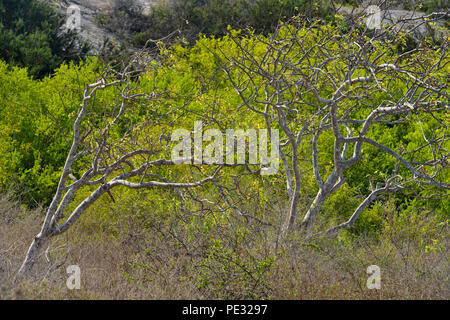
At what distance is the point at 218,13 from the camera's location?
28062 mm

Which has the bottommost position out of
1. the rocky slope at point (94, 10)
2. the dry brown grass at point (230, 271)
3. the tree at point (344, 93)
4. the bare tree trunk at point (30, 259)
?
the rocky slope at point (94, 10)

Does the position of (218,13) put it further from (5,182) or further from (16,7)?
(5,182)

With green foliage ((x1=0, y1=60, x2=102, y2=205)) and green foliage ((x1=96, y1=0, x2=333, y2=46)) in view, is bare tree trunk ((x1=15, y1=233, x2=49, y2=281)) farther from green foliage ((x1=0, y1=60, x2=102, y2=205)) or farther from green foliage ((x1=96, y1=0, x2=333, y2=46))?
green foliage ((x1=96, y1=0, x2=333, y2=46))

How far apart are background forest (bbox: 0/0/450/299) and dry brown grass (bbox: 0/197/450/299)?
2cm

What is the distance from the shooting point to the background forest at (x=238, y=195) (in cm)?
670

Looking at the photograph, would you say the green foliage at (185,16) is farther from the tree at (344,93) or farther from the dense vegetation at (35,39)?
the tree at (344,93)

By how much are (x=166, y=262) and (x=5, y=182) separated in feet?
22.6

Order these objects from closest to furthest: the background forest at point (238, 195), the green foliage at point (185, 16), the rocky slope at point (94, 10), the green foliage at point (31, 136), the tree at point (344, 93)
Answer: the background forest at point (238, 195) < the tree at point (344, 93) < the green foliage at point (31, 136) < the green foliage at point (185, 16) < the rocky slope at point (94, 10)

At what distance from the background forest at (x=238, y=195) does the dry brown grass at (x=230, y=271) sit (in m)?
0.02

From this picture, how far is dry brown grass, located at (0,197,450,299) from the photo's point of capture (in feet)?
20.9

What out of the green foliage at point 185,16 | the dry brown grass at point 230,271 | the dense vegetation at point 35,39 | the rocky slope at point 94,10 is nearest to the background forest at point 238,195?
the dry brown grass at point 230,271

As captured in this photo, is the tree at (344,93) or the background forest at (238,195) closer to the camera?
the background forest at (238,195)

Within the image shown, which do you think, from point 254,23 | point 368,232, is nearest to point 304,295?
point 368,232

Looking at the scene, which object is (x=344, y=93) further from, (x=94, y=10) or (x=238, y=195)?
(x=94, y=10)
